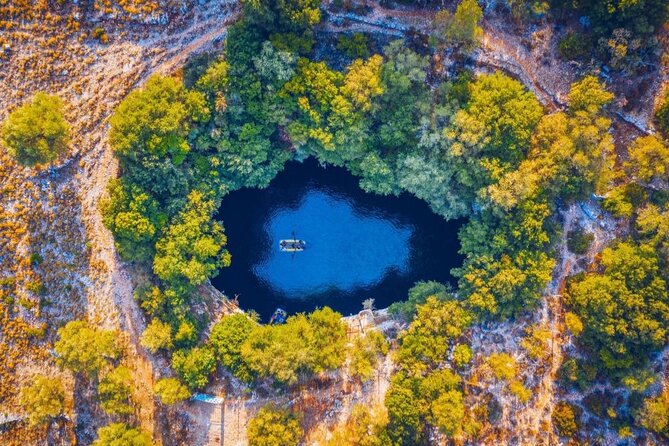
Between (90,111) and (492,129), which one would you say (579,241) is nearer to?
(492,129)

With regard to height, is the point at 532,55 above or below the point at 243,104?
above

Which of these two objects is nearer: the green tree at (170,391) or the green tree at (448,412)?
the green tree at (448,412)

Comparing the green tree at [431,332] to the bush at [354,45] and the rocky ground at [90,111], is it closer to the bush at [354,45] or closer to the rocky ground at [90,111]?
the rocky ground at [90,111]

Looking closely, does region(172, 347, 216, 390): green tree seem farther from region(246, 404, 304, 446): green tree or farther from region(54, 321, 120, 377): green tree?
region(246, 404, 304, 446): green tree

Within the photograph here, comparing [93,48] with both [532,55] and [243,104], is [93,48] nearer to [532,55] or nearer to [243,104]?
[243,104]

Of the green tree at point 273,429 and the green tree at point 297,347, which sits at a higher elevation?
the green tree at point 297,347

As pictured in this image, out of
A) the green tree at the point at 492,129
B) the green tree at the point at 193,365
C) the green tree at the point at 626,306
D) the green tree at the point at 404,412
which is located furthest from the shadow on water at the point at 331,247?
the green tree at the point at 626,306

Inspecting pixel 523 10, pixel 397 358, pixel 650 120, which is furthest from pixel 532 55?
pixel 397 358
